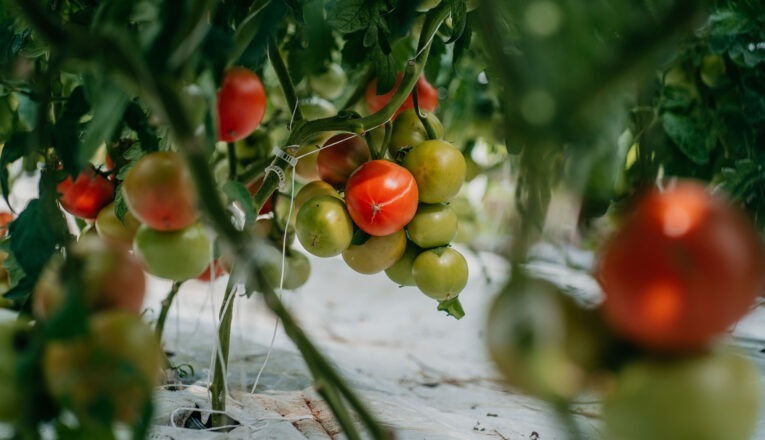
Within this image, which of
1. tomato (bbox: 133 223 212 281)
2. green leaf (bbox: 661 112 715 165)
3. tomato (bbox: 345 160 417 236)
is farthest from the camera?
green leaf (bbox: 661 112 715 165)

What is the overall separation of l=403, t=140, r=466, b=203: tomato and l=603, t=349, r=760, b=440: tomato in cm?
54

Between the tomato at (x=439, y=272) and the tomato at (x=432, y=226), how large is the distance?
0.04 ft

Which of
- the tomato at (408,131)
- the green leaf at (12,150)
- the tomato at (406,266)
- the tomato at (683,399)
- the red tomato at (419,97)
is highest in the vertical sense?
the red tomato at (419,97)

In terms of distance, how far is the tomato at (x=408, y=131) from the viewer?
2.94 feet

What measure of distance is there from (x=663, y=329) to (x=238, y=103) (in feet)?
1.21

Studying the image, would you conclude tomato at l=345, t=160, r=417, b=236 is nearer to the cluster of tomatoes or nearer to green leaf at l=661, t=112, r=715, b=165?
the cluster of tomatoes

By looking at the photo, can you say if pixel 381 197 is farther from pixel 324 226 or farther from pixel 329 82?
pixel 329 82

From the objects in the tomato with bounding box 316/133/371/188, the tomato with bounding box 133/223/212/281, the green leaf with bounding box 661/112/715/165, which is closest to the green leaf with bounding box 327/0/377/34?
the tomato with bounding box 316/133/371/188

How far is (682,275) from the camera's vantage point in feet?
0.97

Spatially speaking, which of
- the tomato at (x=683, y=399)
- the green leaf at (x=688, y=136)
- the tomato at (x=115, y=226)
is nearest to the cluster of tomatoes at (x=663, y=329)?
the tomato at (x=683, y=399)

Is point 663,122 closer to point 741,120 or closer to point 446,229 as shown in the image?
point 741,120

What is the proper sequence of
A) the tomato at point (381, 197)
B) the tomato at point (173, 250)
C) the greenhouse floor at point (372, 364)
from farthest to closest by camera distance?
1. the greenhouse floor at point (372, 364)
2. the tomato at point (381, 197)
3. the tomato at point (173, 250)

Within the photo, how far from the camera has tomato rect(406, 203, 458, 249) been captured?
85 cm

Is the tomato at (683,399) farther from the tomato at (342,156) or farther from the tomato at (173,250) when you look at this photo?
the tomato at (342,156)
